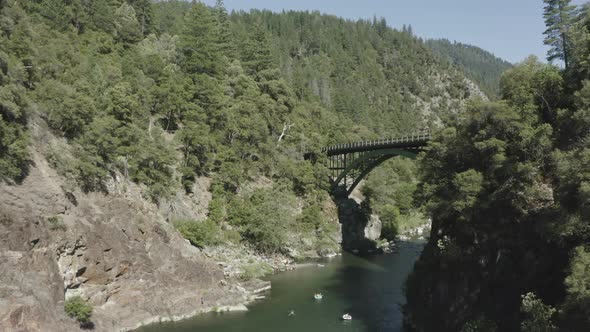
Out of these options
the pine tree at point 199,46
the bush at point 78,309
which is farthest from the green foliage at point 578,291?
the pine tree at point 199,46

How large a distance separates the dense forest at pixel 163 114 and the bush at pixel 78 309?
24.3 feet

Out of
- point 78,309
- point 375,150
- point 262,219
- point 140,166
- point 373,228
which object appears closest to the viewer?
point 78,309

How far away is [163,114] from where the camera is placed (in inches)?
1689

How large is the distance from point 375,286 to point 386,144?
16813 millimetres

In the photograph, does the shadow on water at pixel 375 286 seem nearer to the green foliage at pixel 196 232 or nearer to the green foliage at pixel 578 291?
the green foliage at pixel 196 232

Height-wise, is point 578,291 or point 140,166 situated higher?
point 140,166

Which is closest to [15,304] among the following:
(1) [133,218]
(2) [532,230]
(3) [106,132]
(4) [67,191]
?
(4) [67,191]

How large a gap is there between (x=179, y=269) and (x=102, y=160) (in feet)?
29.4

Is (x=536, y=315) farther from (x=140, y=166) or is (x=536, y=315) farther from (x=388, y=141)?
(x=388, y=141)

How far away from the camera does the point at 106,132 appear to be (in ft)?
98.9

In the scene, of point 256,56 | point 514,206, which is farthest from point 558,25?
point 256,56

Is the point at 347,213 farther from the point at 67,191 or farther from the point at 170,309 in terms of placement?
the point at 67,191

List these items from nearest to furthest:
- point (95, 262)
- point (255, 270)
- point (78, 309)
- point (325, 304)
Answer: point (78, 309), point (95, 262), point (325, 304), point (255, 270)

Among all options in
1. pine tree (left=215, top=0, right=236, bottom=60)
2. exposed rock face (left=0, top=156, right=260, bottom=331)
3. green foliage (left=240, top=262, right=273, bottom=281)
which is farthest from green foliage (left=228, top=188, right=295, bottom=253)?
pine tree (left=215, top=0, right=236, bottom=60)
